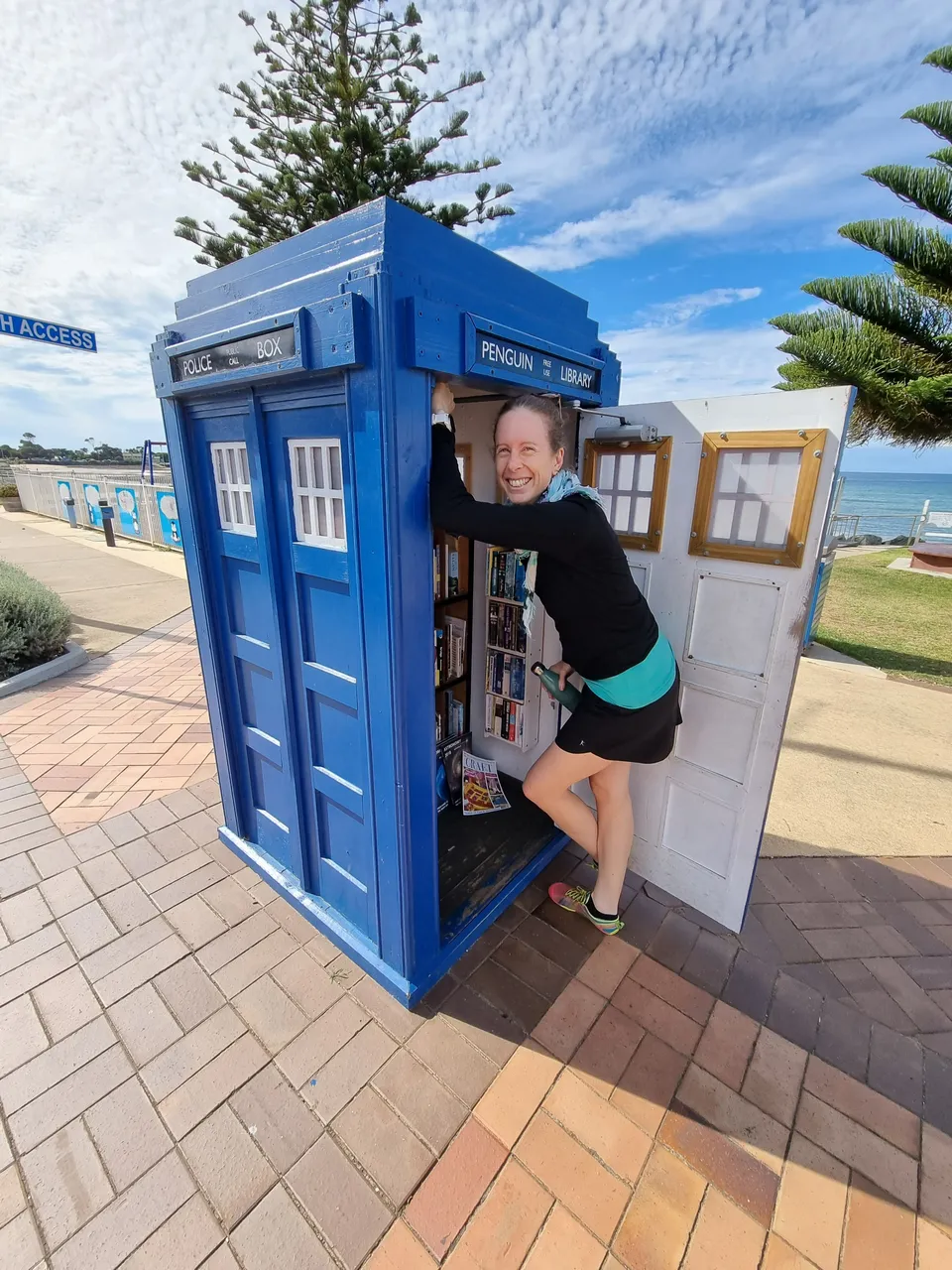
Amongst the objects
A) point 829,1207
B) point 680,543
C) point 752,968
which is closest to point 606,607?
point 680,543

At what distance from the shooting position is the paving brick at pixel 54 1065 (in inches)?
68.0

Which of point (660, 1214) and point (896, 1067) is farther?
point (896, 1067)

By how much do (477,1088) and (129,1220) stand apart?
3.24 feet

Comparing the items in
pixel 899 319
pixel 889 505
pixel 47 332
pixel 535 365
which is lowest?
pixel 889 505

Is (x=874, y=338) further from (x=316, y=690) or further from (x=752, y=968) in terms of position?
(x=316, y=690)

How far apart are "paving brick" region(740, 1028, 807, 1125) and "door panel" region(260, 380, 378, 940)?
4.60 ft

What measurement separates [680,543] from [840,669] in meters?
4.75

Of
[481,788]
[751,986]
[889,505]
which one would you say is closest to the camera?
[751,986]

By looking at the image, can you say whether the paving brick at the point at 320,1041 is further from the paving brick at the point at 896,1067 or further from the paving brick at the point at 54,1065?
the paving brick at the point at 896,1067

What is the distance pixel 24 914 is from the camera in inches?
93.5

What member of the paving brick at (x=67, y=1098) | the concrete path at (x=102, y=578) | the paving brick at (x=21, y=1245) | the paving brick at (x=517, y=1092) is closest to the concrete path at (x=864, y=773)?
the paving brick at (x=517, y=1092)

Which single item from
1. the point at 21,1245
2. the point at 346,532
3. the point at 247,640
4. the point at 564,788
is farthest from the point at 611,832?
the point at 21,1245

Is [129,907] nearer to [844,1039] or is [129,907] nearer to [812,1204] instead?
[812,1204]

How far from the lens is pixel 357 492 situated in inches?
63.7
